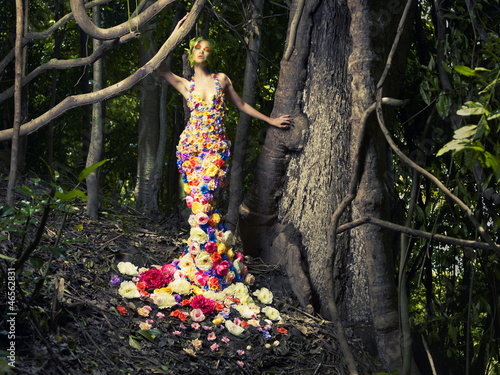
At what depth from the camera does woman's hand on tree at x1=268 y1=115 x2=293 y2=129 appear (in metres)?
3.85

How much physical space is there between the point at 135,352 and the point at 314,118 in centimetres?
228

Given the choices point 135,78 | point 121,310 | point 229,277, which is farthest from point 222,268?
point 135,78

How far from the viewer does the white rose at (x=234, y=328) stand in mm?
3147

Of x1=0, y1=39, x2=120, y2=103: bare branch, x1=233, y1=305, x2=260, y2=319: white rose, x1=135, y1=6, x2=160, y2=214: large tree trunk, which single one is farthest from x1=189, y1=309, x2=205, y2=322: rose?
x1=135, y1=6, x2=160, y2=214: large tree trunk

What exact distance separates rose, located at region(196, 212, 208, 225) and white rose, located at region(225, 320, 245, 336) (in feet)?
2.65

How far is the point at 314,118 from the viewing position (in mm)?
3848

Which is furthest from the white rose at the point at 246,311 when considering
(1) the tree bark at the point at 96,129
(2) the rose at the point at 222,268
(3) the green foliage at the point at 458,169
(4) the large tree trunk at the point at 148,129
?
(4) the large tree trunk at the point at 148,129

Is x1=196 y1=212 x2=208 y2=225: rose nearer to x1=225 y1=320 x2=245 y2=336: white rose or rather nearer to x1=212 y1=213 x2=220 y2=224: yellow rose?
x1=212 y1=213 x2=220 y2=224: yellow rose

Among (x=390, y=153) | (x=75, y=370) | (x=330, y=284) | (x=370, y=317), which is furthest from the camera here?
(x=390, y=153)

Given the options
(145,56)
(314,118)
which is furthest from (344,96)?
(145,56)

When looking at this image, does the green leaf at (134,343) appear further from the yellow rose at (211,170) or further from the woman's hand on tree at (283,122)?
the woman's hand on tree at (283,122)

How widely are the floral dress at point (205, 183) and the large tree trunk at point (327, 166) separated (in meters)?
0.48

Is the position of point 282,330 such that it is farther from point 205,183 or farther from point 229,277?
point 205,183

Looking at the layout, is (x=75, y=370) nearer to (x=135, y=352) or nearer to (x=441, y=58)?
(x=135, y=352)
